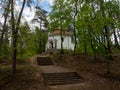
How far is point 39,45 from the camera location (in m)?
52.9

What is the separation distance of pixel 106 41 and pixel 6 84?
1024cm

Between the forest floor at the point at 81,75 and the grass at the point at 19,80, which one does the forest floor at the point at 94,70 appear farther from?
the grass at the point at 19,80

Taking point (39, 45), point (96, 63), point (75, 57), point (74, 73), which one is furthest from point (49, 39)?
point (74, 73)

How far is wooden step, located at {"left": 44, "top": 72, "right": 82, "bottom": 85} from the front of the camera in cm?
2039

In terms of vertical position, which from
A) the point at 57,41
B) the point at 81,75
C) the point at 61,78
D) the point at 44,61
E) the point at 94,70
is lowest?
the point at 61,78

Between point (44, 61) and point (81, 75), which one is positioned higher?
point (44, 61)

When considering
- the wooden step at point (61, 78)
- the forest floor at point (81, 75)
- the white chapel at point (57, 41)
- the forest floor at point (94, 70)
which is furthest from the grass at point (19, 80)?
the white chapel at point (57, 41)

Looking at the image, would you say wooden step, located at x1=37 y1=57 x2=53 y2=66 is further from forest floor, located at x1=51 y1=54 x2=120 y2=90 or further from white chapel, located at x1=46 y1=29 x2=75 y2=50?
white chapel, located at x1=46 y1=29 x2=75 y2=50

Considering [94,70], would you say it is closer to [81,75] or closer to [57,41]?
[81,75]

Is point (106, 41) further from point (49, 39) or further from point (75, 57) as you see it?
point (49, 39)

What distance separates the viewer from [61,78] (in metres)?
21.5

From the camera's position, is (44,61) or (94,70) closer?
(94,70)

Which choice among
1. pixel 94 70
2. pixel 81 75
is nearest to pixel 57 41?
pixel 94 70

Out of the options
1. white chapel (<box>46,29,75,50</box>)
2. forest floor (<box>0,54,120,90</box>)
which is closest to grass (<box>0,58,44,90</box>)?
forest floor (<box>0,54,120,90</box>)
